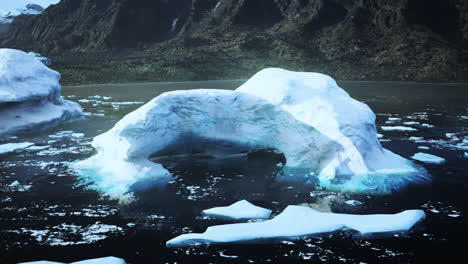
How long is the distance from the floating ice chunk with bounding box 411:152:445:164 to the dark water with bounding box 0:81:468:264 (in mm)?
196

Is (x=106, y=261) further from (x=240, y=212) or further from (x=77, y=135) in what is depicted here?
(x=77, y=135)

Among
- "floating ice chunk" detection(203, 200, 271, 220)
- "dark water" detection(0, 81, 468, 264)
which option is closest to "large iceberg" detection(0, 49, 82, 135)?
"dark water" detection(0, 81, 468, 264)

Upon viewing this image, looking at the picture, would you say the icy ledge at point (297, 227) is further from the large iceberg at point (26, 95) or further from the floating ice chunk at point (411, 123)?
the large iceberg at point (26, 95)

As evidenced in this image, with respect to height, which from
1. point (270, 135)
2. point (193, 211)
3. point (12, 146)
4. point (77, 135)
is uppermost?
point (270, 135)

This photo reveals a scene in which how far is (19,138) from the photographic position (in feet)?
40.6

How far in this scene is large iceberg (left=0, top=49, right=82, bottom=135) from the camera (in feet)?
43.8

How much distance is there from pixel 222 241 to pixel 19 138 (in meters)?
9.98

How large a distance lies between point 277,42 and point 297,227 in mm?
52584

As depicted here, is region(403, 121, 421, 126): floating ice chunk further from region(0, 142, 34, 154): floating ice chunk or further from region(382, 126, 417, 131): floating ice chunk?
region(0, 142, 34, 154): floating ice chunk

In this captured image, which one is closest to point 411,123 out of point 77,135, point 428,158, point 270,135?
point 428,158

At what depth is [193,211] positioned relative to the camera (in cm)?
626

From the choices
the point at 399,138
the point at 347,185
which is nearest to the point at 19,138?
the point at 347,185

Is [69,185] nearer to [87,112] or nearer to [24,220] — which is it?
[24,220]

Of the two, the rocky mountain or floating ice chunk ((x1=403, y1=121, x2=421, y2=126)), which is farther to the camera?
the rocky mountain
